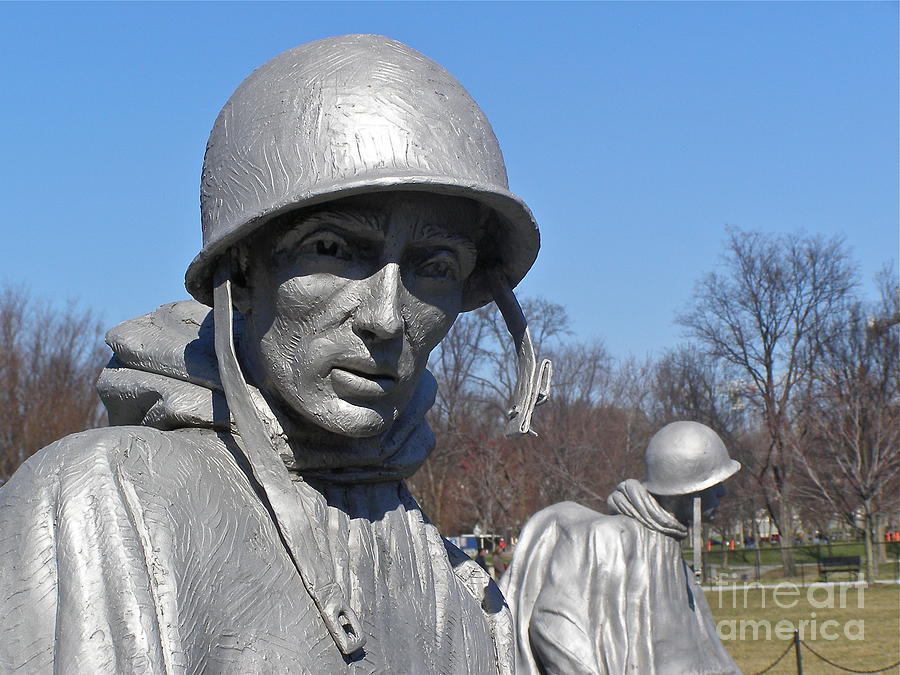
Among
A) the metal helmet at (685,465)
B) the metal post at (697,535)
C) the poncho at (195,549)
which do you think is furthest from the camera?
the metal helmet at (685,465)

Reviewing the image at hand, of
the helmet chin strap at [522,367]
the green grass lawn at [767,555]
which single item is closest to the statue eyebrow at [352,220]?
the helmet chin strap at [522,367]

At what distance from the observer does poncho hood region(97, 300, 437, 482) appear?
7.24ft

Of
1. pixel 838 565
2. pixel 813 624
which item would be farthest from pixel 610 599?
pixel 838 565

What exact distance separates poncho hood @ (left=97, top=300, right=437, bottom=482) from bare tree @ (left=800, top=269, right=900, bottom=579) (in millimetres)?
27329

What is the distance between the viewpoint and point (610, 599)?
7.75 meters

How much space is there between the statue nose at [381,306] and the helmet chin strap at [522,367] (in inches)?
16.2

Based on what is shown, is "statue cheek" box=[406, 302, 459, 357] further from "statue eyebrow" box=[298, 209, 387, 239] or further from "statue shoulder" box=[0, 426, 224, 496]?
"statue shoulder" box=[0, 426, 224, 496]

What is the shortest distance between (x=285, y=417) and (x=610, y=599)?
594 centimetres

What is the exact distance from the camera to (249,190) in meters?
2.03

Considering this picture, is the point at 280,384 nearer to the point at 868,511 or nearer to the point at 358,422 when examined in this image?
the point at 358,422

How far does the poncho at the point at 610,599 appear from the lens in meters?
7.57

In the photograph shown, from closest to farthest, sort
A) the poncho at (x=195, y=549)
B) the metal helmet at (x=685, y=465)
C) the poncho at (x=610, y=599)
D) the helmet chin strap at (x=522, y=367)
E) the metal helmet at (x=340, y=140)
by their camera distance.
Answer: the poncho at (x=195, y=549), the metal helmet at (x=340, y=140), the helmet chin strap at (x=522, y=367), the poncho at (x=610, y=599), the metal helmet at (x=685, y=465)

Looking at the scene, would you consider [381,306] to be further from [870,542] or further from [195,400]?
[870,542]

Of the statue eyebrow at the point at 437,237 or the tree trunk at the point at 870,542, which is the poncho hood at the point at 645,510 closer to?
the statue eyebrow at the point at 437,237
